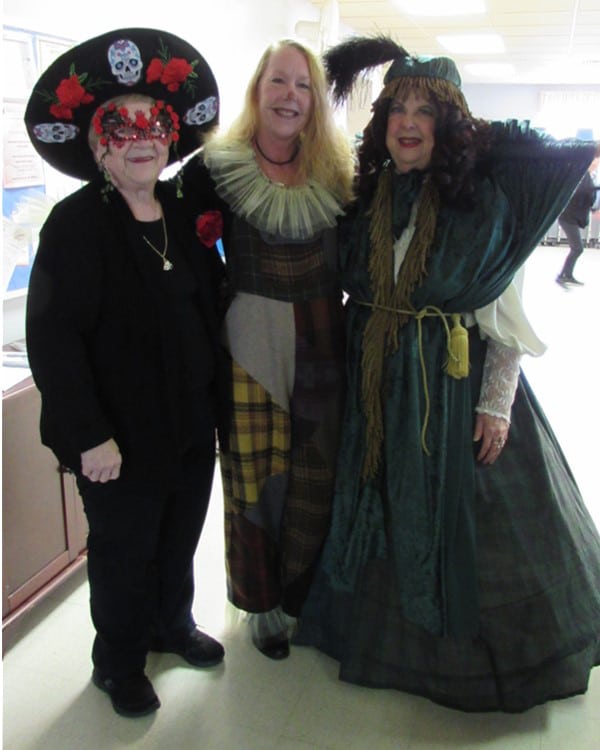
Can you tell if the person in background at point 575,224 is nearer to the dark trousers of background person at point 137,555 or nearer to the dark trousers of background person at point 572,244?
the dark trousers of background person at point 572,244

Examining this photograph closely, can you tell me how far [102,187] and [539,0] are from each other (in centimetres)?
510

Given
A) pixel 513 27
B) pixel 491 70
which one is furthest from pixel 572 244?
pixel 491 70

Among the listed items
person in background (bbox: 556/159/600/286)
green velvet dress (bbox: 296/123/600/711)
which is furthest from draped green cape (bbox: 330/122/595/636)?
person in background (bbox: 556/159/600/286)

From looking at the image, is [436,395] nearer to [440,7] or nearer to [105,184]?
[105,184]

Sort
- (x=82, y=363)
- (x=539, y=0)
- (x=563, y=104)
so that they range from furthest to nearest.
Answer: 1. (x=563, y=104)
2. (x=539, y=0)
3. (x=82, y=363)

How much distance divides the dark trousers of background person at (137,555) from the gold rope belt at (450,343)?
489 mm

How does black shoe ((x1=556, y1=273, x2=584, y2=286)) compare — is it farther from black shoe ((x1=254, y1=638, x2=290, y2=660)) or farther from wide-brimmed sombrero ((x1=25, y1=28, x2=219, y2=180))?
wide-brimmed sombrero ((x1=25, y1=28, x2=219, y2=180))

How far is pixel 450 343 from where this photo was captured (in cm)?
141

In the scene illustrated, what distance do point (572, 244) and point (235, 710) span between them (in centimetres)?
657

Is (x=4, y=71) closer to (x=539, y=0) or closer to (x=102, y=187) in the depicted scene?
(x=102, y=187)

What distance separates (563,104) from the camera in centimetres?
1097

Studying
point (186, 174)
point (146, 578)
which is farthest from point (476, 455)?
point (186, 174)

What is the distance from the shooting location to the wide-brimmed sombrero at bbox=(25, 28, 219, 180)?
1.25 meters

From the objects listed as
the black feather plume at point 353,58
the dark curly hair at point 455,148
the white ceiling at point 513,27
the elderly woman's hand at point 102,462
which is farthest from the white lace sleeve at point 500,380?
the white ceiling at point 513,27
